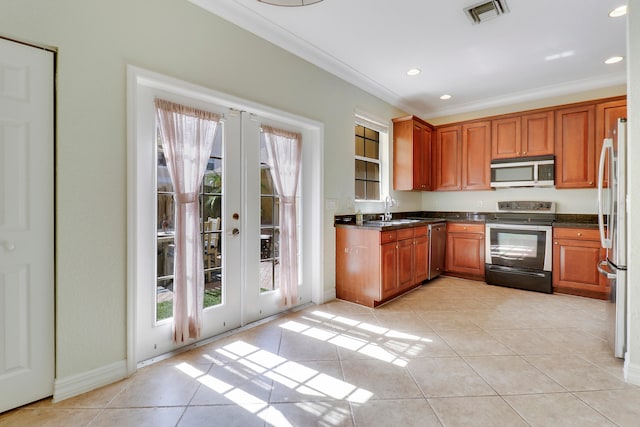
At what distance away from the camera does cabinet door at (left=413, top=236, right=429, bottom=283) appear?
13.1 feet

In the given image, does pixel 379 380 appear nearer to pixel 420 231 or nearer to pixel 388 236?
pixel 388 236

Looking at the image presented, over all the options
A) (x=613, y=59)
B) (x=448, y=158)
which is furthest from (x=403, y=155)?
(x=613, y=59)

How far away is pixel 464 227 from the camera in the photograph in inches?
181

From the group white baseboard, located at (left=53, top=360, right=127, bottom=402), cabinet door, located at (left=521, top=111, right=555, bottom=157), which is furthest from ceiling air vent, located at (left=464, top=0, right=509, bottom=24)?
white baseboard, located at (left=53, top=360, right=127, bottom=402)

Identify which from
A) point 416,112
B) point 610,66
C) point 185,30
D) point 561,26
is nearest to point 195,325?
point 185,30

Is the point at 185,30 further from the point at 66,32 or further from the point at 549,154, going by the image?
the point at 549,154

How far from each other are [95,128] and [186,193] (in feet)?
2.26

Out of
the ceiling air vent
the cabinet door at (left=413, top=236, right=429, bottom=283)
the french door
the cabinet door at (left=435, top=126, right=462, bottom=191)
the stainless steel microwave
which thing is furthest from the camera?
the cabinet door at (left=435, top=126, right=462, bottom=191)

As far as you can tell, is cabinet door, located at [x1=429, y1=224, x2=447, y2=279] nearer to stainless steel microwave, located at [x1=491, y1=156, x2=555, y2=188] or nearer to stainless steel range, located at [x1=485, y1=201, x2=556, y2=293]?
stainless steel range, located at [x1=485, y1=201, x2=556, y2=293]

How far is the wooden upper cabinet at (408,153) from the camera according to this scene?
452 cm

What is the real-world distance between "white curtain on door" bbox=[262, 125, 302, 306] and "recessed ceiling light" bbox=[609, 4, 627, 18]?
2.90m

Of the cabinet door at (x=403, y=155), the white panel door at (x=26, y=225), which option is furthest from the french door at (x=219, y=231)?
the cabinet door at (x=403, y=155)

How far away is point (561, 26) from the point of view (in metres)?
2.77

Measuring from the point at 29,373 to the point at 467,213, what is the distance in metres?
5.34
